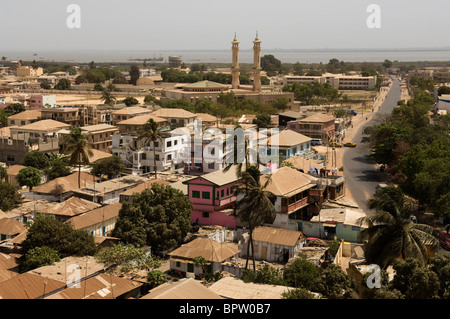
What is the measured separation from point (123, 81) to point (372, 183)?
10801 centimetres

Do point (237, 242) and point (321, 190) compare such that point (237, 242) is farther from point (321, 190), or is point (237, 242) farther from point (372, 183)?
point (372, 183)

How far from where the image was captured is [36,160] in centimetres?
4166

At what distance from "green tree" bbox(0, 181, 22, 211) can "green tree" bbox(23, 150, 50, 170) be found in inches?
350

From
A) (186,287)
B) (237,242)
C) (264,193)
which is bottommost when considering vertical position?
(237,242)

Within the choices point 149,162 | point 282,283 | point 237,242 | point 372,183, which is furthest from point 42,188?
point 372,183

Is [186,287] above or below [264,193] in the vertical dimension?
below

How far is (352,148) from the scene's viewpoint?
57750mm

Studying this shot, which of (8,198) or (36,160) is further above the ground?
(36,160)

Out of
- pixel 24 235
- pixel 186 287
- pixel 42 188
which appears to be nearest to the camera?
pixel 186 287

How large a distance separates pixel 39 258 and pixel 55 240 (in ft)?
4.35

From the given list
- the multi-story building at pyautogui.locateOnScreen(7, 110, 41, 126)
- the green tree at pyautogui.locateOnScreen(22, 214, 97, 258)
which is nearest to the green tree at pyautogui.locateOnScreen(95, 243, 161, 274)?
the green tree at pyautogui.locateOnScreen(22, 214, 97, 258)

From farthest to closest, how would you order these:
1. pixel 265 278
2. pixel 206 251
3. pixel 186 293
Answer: pixel 206 251
pixel 265 278
pixel 186 293

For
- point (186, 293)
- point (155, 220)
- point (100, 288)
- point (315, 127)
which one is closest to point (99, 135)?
point (315, 127)

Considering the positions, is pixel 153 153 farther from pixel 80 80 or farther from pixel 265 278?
pixel 80 80
